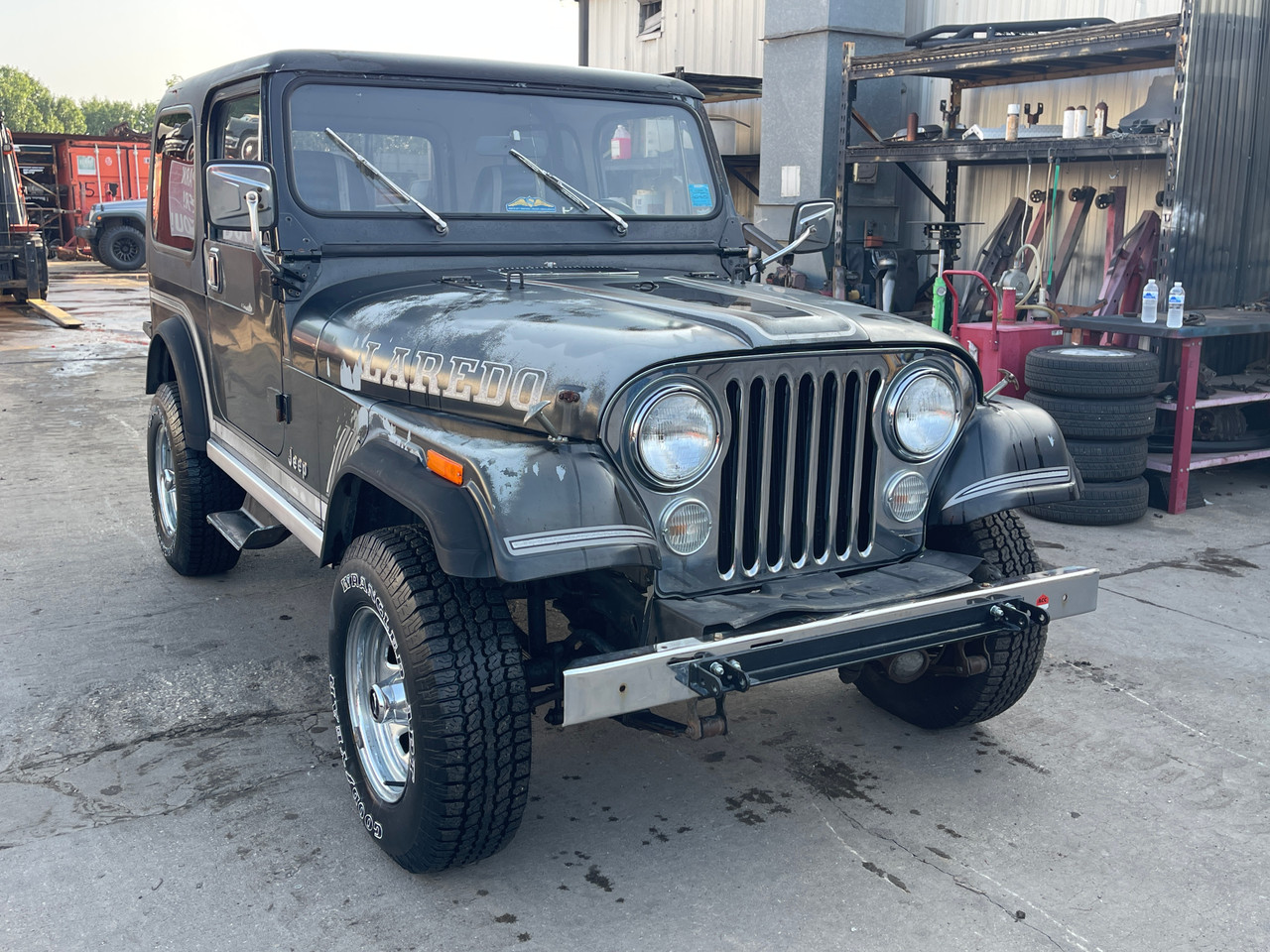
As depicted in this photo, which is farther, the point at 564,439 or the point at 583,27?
the point at 583,27

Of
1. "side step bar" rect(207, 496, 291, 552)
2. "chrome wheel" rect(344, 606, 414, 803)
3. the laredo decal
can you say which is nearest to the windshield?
the laredo decal

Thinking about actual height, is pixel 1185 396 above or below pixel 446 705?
above

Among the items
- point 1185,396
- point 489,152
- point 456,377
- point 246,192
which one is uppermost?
point 489,152

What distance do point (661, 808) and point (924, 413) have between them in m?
1.30

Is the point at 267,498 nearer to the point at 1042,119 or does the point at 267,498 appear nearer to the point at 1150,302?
the point at 1150,302

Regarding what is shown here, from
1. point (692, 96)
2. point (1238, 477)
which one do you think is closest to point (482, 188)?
point (692, 96)

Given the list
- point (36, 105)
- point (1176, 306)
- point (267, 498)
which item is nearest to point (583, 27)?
point (1176, 306)

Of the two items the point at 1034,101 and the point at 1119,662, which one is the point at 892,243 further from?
the point at 1119,662

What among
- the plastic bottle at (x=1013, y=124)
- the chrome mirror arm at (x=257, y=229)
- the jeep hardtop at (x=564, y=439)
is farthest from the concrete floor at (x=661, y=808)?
the plastic bottle at (x=1013, y=124)

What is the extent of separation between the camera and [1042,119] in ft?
33.9

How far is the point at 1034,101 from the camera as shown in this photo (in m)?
10.3

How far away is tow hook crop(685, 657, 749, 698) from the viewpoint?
97.5 inches

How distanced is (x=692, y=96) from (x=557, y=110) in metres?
0.61

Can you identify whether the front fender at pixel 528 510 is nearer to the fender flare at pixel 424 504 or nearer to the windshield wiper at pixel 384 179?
the fender flare at pixel 424 504
